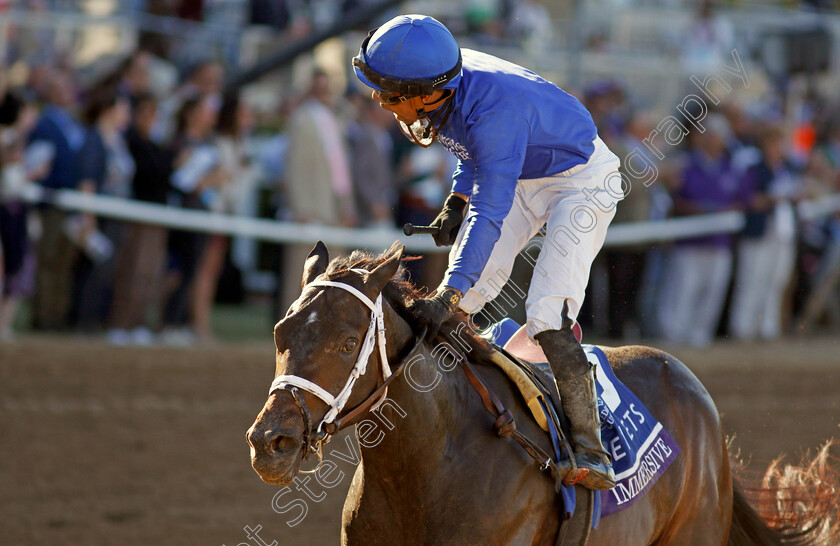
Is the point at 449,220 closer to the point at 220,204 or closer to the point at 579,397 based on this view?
the point at 579,397

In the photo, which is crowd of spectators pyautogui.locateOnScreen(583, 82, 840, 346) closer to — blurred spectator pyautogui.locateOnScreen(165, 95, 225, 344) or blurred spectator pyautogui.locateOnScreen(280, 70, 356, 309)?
blurred spectator pyautogui.locateOnScreen(280, 70, 356, 309)

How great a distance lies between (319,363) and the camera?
9.80 feet

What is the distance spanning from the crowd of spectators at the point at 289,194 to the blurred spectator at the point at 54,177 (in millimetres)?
14

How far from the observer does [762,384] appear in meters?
9.82

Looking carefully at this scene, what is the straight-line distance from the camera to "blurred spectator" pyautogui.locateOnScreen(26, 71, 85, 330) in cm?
892

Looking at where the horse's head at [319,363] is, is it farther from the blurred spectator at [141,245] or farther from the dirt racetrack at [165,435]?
the blurred spectator at [141,245]

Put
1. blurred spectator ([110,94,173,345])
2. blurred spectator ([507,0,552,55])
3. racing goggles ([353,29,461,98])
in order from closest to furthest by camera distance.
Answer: racing goggles ([353,29,461,98]) → blurred spectator ([110,94,173,345]) → blurred spectator ([507,0,552,55])

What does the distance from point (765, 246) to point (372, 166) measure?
16.3 ft

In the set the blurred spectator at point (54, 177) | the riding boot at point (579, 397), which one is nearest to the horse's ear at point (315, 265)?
the riding boot at point (579, 397)

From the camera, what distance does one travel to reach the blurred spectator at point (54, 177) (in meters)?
8.92

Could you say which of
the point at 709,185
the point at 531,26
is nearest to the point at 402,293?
the point at 709,185

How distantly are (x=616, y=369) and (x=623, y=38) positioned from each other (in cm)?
1116

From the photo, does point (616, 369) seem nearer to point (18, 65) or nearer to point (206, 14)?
point (18, 65)

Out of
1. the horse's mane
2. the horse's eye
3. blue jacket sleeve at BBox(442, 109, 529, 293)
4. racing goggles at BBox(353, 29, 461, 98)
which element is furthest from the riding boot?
racing goggles at BBox(353, 29, 461, 98)
